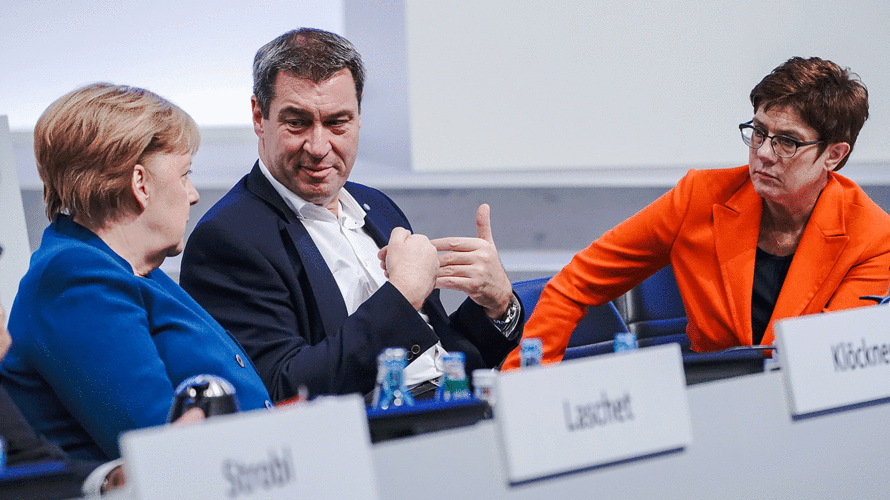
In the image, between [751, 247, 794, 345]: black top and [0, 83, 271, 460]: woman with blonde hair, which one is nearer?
[0, 83, 271, 460]: woman with blonde hair

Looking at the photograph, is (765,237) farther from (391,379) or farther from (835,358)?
(391,379)

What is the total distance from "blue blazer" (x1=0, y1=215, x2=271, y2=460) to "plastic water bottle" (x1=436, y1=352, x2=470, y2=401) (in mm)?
407

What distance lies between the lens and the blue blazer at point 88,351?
116cm

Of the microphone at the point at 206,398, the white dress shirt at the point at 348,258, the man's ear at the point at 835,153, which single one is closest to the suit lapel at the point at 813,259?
the man's ear at the point at 835,153

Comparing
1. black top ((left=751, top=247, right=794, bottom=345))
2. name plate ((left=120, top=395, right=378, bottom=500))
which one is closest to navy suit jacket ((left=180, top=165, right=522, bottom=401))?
black top ((left=751, top=247, right=794, bottom=345))

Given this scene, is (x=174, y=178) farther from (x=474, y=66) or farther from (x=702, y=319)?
(x=474, y=66)

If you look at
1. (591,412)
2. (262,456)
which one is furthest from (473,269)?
(262,456)

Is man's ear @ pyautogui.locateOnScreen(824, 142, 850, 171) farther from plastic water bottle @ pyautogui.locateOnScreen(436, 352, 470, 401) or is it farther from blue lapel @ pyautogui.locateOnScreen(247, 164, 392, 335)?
plastic water bottle @ pyautogui.locateOnScreen(436, 352, 470, 401)

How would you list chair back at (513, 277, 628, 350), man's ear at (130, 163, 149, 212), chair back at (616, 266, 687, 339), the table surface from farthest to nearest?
chair back at (616, 266, 687, 339)
chair back at (513, 277, 628, 350)
man's ear at (130, 163, 149, 212)
the table surface

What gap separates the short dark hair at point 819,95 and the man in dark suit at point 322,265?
2.50 ft

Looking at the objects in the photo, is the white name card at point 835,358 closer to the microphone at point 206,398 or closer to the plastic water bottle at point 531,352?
the plastic water bottle at point 531,352

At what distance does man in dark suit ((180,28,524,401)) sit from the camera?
1526 millimetres

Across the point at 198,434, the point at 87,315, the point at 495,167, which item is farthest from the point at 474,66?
the point at 198,434

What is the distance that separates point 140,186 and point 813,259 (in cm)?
147
